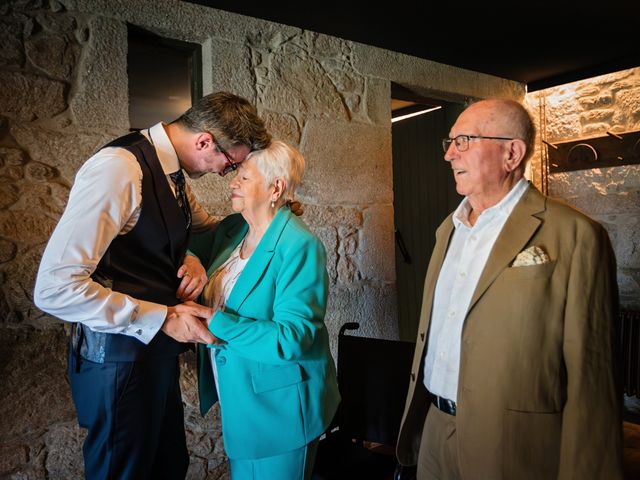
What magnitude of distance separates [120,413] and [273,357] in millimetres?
488

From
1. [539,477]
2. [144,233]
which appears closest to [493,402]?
[539,477]

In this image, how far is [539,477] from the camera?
130cm

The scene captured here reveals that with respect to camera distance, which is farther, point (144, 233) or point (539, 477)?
point (144, 233)

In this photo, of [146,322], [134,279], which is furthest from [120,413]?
[134,279]

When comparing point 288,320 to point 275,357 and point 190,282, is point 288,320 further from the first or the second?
point 190,282

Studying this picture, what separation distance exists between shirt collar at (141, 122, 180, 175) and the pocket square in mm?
1114

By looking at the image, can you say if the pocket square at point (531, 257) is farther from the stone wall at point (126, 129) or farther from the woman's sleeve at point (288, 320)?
the stone wall at point (126, 129)

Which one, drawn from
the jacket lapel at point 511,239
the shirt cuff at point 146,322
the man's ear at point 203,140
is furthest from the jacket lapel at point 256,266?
the jacket lapel at point 511,239

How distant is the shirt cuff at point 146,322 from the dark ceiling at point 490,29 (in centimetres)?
159

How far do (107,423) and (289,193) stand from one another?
0.96 m

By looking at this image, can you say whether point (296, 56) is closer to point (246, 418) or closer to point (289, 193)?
point (289, 193)

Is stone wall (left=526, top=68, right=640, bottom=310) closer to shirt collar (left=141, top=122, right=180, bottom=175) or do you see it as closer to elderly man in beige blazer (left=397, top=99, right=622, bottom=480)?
elderly man in beige blazer (left=397, top=99, right=622, bottom=480)

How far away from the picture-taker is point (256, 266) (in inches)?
65.4

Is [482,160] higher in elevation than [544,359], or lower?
higher
